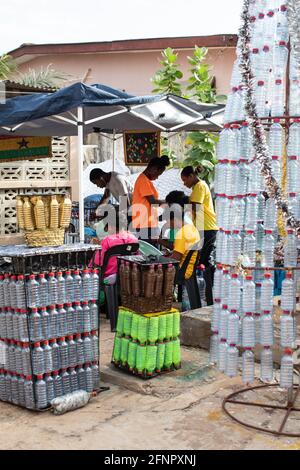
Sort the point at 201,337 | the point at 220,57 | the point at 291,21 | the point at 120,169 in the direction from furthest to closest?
Result: 1. the point at 220,57
2. the point at 120,169
3. the point at 201,337
4. the point at 291,21

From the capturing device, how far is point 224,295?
4.27 metres

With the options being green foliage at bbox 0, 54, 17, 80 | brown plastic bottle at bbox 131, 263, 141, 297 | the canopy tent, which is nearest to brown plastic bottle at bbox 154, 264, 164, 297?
brown plastic bottle at bbox 131, 263, 141, 297

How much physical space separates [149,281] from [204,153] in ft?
21.9

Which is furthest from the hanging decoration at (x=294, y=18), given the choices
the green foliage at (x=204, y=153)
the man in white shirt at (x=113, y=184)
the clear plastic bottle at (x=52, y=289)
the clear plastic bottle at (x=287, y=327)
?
the green foliage at (x=204, y=153)

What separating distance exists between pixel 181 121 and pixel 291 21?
12.2 feet

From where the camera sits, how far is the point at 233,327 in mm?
4168

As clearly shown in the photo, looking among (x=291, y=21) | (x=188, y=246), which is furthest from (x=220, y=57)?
(x=291, y=21)

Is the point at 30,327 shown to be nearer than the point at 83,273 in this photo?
Yes

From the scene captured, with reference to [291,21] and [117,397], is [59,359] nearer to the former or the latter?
[117,397]

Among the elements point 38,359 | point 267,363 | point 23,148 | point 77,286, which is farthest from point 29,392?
point 23,148

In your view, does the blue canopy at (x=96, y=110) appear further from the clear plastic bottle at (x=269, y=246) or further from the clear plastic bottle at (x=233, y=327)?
the clear plastic bottle at (x=233, y=327)

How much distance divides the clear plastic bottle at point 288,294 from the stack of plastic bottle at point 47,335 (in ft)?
5.03

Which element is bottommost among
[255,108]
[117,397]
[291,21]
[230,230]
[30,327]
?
[117,397]

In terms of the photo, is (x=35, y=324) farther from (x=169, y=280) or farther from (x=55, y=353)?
(x=169, y=280)
